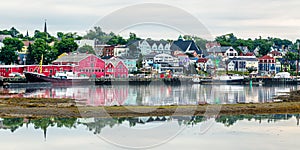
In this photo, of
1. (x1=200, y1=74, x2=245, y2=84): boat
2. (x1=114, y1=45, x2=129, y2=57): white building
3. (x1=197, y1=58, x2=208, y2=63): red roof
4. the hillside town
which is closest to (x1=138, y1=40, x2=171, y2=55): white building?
the hillside town

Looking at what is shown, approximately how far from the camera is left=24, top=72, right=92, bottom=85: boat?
58.3 meters

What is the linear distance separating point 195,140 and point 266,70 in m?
76.9

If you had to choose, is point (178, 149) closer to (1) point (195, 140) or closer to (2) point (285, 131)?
(1) point (195, 140)

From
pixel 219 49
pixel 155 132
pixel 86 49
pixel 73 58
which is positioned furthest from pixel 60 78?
pixel 155 132

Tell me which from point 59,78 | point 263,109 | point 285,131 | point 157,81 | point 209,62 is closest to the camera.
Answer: point 285,131

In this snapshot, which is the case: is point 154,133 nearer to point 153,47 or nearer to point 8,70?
point 8,70

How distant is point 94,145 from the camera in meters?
19.2

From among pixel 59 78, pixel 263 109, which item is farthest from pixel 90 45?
pixel 263 109

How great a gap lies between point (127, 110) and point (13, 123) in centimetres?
598

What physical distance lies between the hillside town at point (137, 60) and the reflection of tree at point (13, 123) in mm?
39590

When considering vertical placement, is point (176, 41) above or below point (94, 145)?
above

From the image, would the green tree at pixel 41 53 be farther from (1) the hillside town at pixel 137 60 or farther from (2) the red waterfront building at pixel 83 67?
(2) the red waterfront building at pixel 83 67

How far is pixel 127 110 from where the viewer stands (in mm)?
27766

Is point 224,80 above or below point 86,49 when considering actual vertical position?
below
